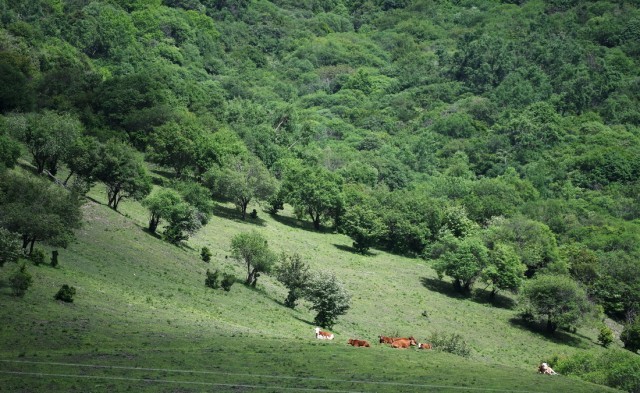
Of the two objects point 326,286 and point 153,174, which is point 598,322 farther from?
point 153,174

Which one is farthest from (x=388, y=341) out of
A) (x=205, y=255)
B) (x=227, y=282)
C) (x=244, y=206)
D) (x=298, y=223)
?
(x=298, y=223)

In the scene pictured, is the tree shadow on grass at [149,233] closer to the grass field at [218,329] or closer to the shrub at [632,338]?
the grass field at [218,329]

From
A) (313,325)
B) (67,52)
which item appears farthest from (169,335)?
(67,52)

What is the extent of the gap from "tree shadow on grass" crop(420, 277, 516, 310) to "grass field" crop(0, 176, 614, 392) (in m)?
0.31

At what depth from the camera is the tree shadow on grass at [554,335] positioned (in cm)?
10025

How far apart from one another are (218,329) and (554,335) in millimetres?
50797

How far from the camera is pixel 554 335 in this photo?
10212 cm

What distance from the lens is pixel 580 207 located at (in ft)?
552

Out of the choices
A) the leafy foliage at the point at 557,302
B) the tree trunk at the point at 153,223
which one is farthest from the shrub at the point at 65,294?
the leafy foliage at the point at 557,302

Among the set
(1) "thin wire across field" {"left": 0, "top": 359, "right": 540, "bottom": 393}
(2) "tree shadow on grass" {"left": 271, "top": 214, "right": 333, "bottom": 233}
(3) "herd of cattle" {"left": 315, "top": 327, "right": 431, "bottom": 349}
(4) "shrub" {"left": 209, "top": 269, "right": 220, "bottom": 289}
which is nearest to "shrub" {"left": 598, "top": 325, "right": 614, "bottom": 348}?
(3) "herd of cattle" {"left": 315, "top": 327, "right": 431, "bottom": 349}

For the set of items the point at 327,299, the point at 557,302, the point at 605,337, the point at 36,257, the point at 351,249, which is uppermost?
the point at 557,302

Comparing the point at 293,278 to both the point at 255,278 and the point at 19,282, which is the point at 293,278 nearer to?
the point at 255,278

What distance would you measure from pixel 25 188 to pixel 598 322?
217 ft

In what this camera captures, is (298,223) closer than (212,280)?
No
